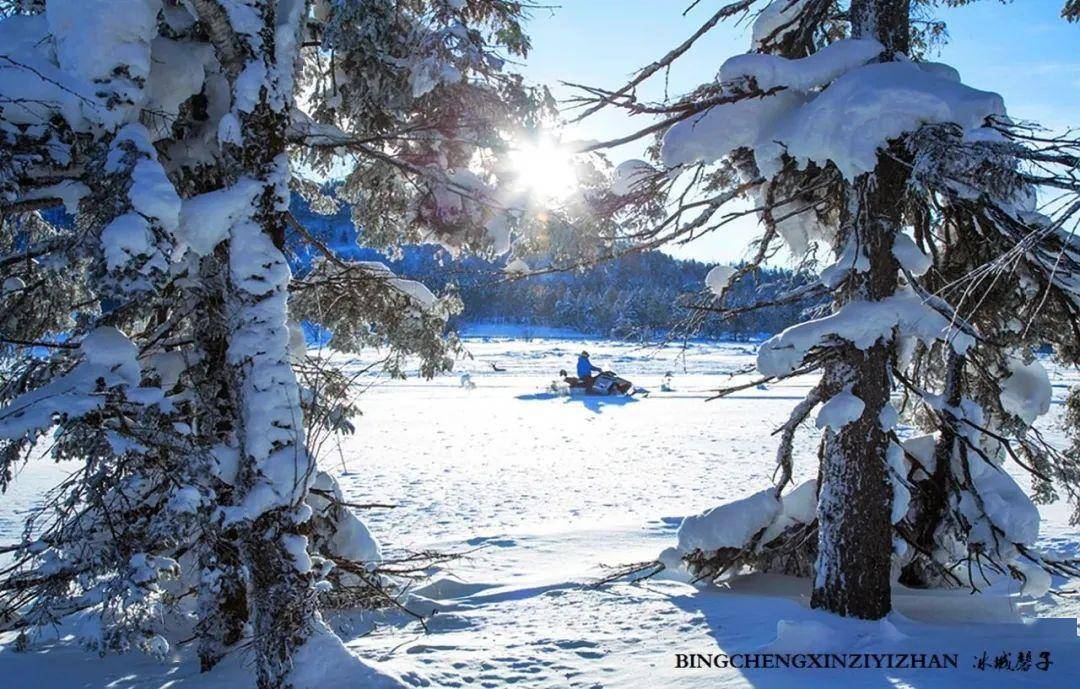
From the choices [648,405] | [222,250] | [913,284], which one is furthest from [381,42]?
[648,405]

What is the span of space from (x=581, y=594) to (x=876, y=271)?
3.99 m

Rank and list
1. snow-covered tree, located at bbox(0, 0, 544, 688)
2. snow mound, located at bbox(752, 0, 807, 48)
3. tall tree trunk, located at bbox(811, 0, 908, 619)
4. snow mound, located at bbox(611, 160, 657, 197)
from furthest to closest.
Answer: snow mound, located at bbox(752, 0, 807, 48) < snow mound, located at bbox(611, 160, 657, 197) < tall tree trunk, located at bbox(811, 0, 908, 619) < snow-covered tree, located at bbox(0, 0, 544, 688)

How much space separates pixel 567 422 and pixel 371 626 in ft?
40.2

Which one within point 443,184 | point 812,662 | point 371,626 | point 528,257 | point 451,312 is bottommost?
point 371,626

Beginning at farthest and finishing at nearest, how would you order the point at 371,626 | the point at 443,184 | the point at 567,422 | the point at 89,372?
the point at 567,422 < the point at 371,626 < the point at 443,184 < the point at 89,372

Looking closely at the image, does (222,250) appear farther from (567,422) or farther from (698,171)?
(567,422)

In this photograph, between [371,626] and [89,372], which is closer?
[89,372]

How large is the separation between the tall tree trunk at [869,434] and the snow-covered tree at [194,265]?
2740 mm

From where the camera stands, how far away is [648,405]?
850 inches

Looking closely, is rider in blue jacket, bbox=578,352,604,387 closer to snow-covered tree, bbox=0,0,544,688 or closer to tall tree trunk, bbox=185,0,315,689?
snow-covered tree, bbox=0,0,544,688

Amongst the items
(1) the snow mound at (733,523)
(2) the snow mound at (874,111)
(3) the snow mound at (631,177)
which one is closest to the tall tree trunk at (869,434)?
(2) the snow mound at (874,111)

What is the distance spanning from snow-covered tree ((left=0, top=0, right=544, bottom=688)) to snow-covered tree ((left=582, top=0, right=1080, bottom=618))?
5.64ft

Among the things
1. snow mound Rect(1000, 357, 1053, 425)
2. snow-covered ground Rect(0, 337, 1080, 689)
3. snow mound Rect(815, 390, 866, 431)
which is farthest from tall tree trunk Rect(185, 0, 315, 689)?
snow mound Rect(1000, 357, 1053, 425)

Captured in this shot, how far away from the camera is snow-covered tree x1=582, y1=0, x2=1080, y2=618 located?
399cm
